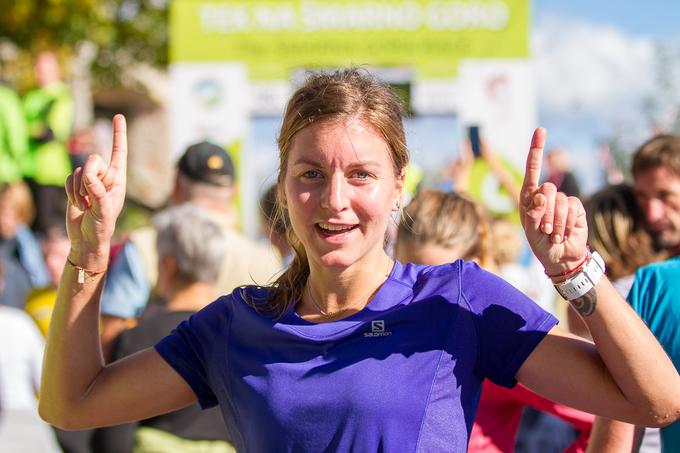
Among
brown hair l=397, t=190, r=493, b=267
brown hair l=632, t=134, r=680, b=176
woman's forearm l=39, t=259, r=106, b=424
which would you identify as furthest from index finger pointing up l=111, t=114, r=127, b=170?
brown hair l=632, t=134, r=680, b=176

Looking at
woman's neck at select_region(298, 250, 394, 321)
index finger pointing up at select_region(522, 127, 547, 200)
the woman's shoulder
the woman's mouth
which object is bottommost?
woman's neck at select_region(298, 250, 394, 321)

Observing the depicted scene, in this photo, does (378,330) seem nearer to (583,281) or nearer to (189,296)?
(583,281)

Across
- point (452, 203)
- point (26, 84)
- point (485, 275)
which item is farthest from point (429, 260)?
point (26, 84)

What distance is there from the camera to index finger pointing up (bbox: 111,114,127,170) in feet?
7.24

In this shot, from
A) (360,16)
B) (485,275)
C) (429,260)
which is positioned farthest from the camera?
(360,16)

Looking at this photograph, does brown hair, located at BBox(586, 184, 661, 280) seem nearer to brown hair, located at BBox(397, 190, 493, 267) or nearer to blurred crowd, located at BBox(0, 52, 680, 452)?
blurred crowd, located at BBox(0, 52, 680, 452)

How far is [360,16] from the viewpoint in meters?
8.13

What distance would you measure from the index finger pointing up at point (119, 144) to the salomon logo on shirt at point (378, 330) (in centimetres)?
64

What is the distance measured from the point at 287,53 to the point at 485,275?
626 cm

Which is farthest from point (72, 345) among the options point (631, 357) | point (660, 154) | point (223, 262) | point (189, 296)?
point (660, 154)

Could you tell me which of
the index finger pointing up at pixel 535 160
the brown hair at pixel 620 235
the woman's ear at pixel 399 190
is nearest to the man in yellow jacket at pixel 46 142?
the brown hair at pixel 620 235

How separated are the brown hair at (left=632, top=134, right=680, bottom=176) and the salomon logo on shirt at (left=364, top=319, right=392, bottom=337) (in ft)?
6.67

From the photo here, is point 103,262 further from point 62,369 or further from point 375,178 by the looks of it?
point 375,178

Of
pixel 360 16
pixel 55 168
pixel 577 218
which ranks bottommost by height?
pixel 55 168
